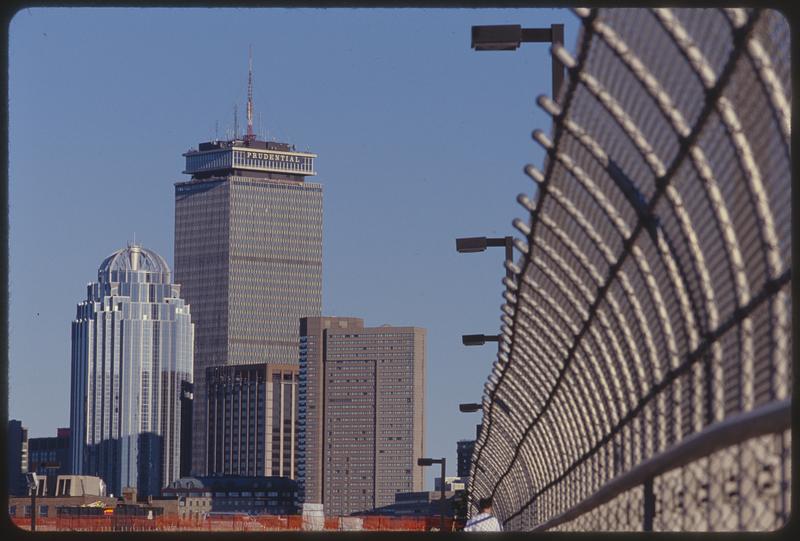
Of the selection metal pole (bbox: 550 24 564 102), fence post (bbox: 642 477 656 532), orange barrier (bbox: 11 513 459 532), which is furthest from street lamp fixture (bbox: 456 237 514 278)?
fence post (bbox: 642 477 656 532)

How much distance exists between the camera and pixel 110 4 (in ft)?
23.0

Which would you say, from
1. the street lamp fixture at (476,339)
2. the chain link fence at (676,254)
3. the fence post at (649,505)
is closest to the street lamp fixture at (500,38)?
the chain link fence at (676,254)

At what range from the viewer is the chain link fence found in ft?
27.5

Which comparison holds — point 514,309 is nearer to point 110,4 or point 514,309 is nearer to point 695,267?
point 695,267

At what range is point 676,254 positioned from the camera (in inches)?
427

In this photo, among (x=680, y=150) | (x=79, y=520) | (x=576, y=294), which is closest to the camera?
(x=680, y=150)

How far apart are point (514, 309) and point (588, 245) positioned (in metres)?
5.14

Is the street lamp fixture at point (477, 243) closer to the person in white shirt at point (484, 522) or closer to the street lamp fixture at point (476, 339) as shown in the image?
the street lamp fixture at point (476, 339)

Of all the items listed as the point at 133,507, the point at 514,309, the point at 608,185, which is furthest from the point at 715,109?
the point at 133,507

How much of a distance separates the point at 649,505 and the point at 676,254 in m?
1.66

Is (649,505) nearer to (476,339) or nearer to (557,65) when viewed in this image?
(557,65)

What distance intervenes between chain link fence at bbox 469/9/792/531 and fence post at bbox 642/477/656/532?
19 mm

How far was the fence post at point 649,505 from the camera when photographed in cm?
1144

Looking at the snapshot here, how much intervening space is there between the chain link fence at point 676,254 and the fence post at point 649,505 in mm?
19
